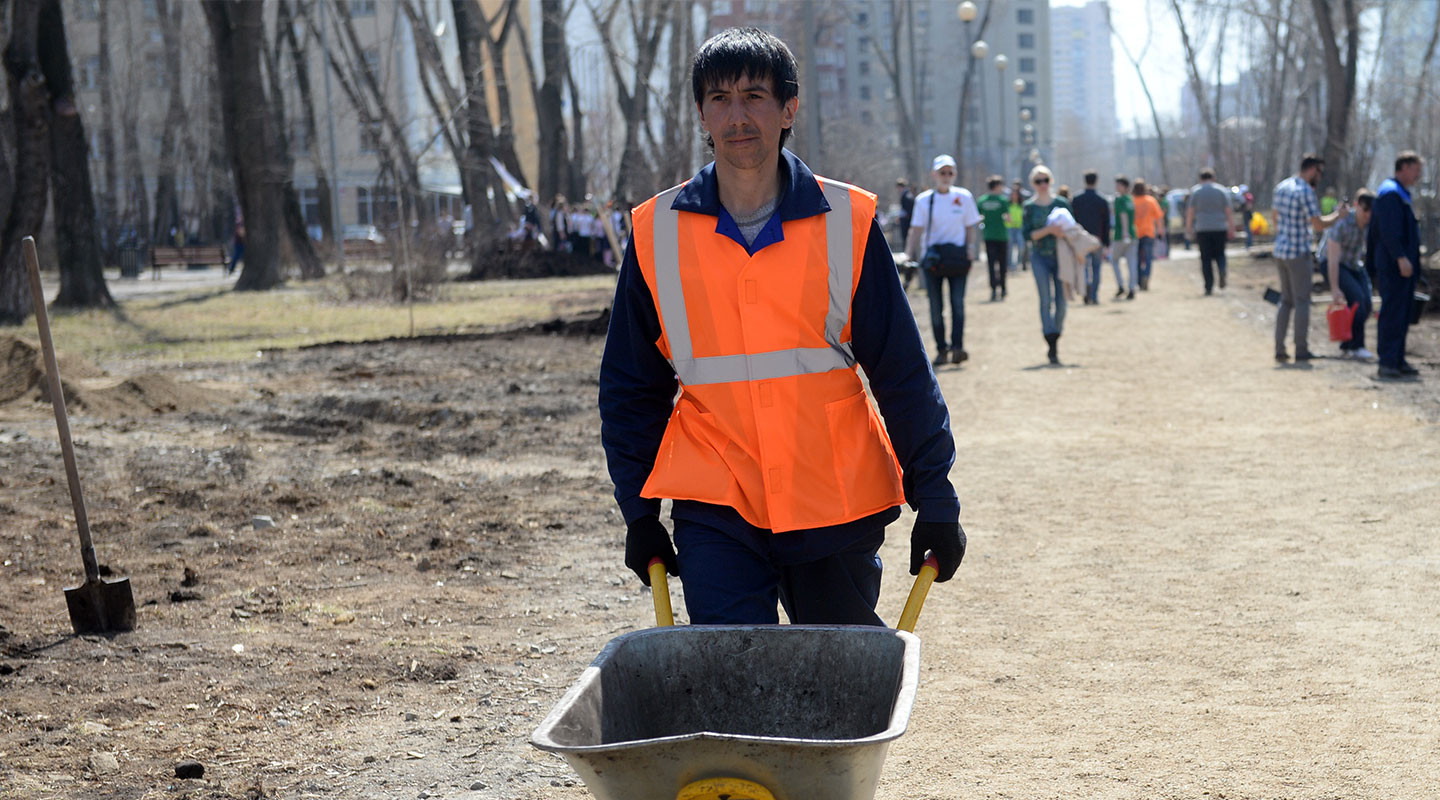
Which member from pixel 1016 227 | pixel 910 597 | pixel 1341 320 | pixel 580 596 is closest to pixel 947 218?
pixel 1341 320

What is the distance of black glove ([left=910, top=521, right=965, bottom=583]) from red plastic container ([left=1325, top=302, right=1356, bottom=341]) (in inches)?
484

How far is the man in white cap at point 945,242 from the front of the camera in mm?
14773

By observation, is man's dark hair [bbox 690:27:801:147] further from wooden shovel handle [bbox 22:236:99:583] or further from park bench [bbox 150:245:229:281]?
park bench [bbox 150:245:229:281]

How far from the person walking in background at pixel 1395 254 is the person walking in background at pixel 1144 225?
406 inches

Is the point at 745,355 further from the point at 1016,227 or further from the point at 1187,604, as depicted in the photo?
the point at 1016,227

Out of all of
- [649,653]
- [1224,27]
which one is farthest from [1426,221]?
[1224,27]

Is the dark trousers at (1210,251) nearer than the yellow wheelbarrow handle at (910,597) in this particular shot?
No

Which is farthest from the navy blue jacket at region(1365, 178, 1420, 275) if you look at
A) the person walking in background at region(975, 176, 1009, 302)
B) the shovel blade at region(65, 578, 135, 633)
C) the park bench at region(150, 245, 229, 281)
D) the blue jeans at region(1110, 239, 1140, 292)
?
the park bench at region(150, 245, 229, 281)

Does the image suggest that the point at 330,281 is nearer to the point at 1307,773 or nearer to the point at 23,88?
the point at 23,88

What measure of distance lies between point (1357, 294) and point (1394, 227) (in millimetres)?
2105

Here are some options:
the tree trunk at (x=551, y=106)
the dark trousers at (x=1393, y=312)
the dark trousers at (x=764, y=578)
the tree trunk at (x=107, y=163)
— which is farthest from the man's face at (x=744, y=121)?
the tree trunk at (x=107, y=163)

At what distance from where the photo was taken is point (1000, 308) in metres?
22.6

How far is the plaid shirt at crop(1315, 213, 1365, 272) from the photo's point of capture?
13.7 m

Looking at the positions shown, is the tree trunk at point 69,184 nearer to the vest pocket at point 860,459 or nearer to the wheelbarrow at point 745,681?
the vest pocket at point 860,459
